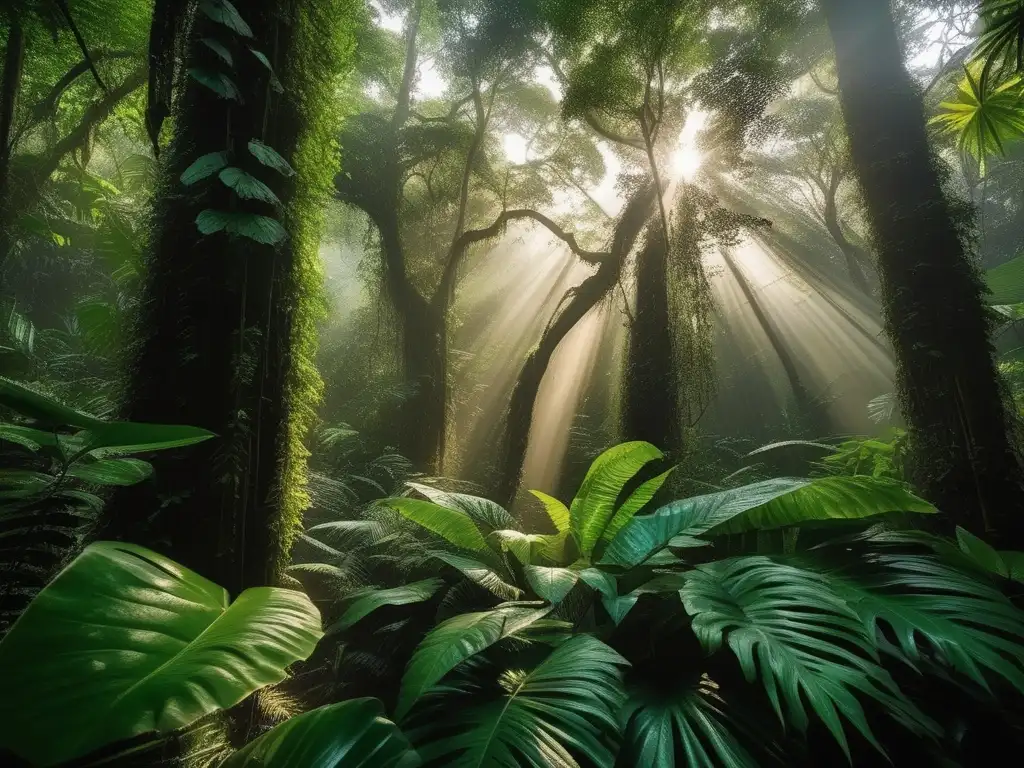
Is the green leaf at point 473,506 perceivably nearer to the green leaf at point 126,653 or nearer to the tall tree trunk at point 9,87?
the green leaf at point 126,653

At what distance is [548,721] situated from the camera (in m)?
1.15

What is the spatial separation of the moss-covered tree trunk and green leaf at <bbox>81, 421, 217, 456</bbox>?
0.55 metres

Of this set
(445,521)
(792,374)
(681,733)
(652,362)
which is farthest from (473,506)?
(792,374)

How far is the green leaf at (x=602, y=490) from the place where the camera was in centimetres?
212

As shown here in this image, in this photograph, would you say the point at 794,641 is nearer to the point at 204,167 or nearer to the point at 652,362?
the point at 204,167

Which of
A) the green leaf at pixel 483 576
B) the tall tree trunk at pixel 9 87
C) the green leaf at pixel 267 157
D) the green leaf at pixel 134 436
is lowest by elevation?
the green leaf at pixel 483 576

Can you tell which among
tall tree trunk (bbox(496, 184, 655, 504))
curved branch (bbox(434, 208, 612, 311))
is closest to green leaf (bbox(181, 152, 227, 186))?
tall tree trunk (bbox(496, 184, 655, 504))

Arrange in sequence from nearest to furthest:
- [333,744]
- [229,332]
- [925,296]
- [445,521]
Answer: [333,744] → [229,332] → [445,521] → [925,296]

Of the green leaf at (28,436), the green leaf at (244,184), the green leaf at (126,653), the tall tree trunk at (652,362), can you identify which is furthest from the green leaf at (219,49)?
the tall tree trunk at (652,362)

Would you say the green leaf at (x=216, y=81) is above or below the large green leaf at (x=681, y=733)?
above

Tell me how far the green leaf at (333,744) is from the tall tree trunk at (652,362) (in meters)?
4.19

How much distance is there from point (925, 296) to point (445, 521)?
309cm

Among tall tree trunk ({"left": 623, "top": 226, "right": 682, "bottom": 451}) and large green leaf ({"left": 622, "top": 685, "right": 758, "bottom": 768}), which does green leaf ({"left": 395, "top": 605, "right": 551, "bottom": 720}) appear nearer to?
large green leaf ({"left": 622, "top": 685, "right": 758, "bottom": 768})

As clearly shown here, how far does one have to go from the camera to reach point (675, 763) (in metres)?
1.12
